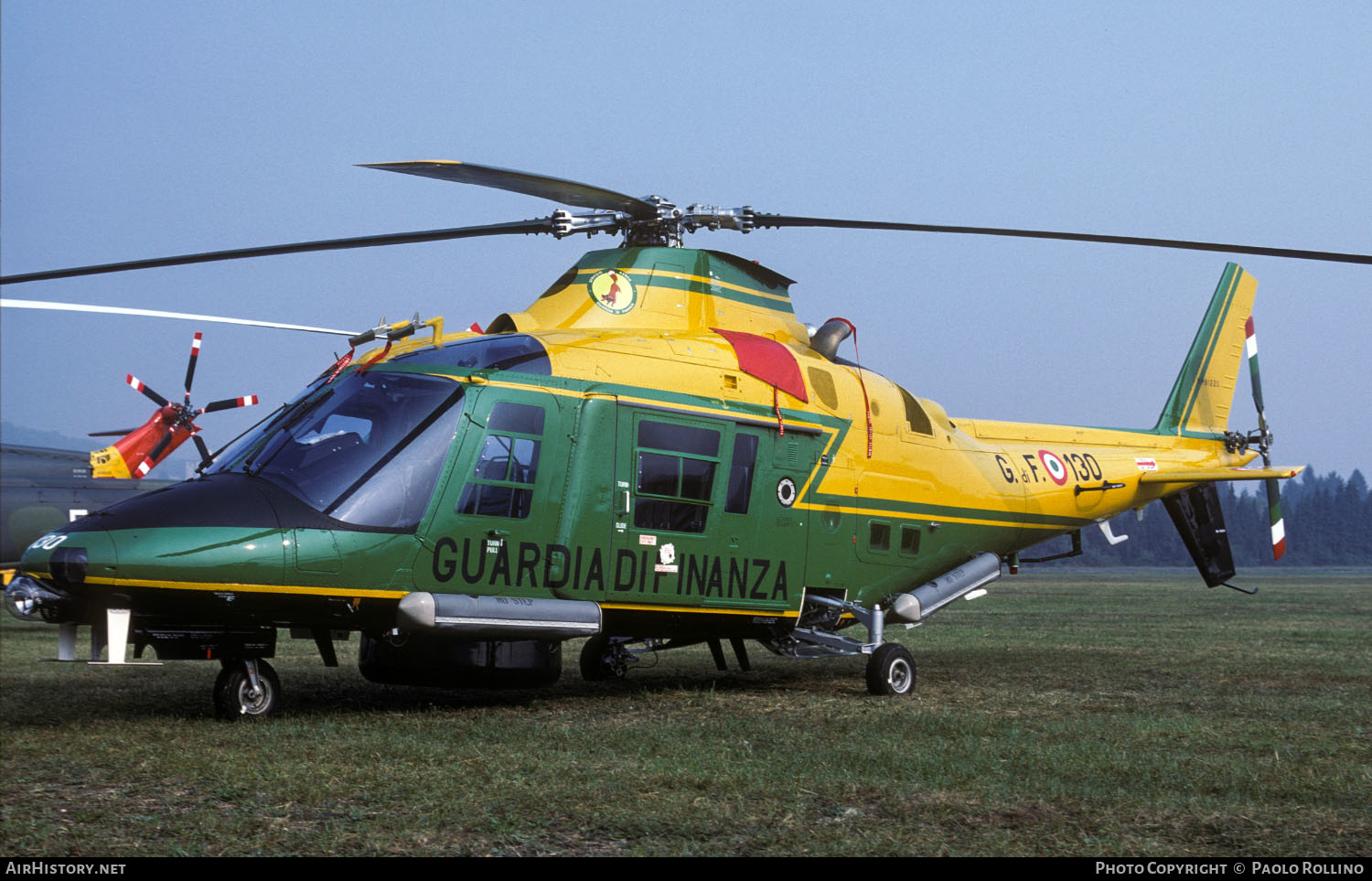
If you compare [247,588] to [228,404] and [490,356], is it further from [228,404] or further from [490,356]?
[228,404]

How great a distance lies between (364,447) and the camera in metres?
9.33

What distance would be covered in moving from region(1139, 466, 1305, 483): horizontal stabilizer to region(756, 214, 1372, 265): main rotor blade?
5343 millimetres

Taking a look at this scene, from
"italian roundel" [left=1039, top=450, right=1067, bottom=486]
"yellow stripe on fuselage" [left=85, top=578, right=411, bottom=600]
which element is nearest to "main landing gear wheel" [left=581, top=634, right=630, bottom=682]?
"yellow stripe on fuselage" [left=85, top=578, right=411, bottom=600]

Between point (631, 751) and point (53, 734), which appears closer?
point (631, 751)

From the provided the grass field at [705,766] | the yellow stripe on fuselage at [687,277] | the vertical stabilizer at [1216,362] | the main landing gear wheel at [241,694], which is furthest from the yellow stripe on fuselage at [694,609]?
the vertical stabilizer at [1216,362]

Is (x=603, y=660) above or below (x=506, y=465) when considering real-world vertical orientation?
below

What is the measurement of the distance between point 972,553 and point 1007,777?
6.69 m

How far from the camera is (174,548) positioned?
8414mm

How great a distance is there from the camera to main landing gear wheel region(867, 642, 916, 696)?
1183cm

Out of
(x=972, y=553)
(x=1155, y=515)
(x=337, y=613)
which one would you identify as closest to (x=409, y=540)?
(x=337, y=613)

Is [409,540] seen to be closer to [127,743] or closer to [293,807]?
[127,743]

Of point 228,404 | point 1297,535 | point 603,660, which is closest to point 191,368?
point 228,404

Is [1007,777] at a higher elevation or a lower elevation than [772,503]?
lower

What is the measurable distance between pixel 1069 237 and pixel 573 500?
512 cm
